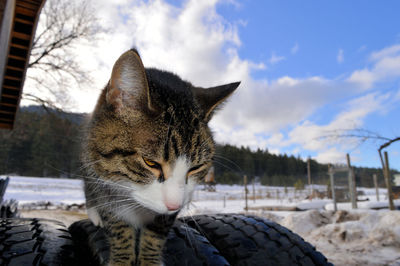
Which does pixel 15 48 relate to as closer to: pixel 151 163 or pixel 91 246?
pixel 91 246

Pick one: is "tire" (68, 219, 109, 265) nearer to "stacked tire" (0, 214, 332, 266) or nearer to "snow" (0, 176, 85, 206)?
"stacked tire" (0, 214, 332, 266)

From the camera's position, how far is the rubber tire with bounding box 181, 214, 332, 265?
60.0 inches

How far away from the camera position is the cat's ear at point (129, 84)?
4.49 feet

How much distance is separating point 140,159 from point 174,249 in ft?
2.08

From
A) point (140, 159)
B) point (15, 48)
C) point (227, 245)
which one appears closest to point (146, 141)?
point (140, 159)

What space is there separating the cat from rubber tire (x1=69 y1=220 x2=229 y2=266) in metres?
0.08

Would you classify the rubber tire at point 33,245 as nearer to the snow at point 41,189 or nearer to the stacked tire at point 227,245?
the stacked tire at point 227,245

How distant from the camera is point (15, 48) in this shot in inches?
215

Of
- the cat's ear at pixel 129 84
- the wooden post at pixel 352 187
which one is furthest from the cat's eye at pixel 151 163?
the wooden post at pixel 352 187

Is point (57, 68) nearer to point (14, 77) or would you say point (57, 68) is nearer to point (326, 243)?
point (14, 77)

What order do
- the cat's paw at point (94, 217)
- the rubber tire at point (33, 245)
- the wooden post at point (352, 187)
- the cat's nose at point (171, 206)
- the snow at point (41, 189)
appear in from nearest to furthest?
the rubber tire at point (33, 245)
the cat's nose at point (171, 206)
the cat's paw at point (94, 217)
the wooden post at point (352, 187)
the snow at point (41, 189)

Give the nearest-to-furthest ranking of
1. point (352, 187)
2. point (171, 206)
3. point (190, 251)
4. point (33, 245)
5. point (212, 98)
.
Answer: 1. point (33, 245)
2. point (171, 206)
3. point (190, 251)
4. point (212, 98)
5. point (352, 187)

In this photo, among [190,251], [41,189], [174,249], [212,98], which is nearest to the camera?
[190,251]

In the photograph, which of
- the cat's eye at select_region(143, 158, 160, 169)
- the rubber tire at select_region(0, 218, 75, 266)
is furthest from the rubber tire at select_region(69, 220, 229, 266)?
the cat's eye at select_region(143, 158, 160, 169)
